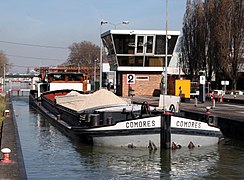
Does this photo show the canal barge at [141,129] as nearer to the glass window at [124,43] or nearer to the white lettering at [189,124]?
the white lettering at [189,124]

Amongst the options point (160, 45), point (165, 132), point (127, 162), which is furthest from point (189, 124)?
point (160, 45)

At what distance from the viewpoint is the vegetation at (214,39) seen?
63.5 m

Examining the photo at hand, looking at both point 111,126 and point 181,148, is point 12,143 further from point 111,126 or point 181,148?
point 181,148

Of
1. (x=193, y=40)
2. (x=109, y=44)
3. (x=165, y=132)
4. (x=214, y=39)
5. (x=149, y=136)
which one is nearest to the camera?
(x=165, y=132)

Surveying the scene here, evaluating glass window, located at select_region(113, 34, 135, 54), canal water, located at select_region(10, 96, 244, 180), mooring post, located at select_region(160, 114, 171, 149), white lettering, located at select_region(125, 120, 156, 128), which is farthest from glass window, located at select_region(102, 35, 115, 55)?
mooring post, located at select_region(160, 114, 171, 149)

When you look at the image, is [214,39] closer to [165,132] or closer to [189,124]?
[189,124]

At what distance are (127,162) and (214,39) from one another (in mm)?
53695

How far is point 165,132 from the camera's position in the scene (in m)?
15.5

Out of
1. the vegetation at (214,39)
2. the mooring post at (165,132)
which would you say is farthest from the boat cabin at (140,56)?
the mooring post at (165,132)

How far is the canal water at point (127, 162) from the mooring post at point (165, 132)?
0.78 ft

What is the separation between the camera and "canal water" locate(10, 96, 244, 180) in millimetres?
12867

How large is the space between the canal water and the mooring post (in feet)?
0.78

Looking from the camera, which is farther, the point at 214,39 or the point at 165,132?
the point at 214,39

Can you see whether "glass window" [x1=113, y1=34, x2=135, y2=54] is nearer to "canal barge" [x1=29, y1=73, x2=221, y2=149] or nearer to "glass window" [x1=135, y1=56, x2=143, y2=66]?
"glass window" [x1=135, y1=56, x2=143, y2=66]
